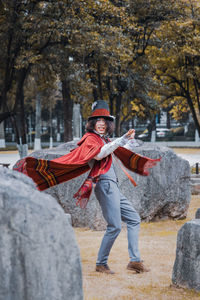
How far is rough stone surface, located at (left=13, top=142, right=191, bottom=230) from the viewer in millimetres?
8125

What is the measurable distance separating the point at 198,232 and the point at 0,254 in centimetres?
248

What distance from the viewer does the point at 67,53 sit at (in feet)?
57.3

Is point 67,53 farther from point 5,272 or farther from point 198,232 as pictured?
point 5,272

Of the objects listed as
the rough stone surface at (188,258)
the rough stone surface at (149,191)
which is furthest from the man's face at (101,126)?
the rough stone surface at (149,191)

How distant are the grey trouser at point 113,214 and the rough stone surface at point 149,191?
95.8 inches

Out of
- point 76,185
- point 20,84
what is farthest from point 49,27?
point 76,185

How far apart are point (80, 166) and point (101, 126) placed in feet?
2.05

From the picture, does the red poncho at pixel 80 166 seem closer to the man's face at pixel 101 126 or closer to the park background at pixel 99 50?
the man's face at pixel 101 126

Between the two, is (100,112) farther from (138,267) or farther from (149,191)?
(149,191)

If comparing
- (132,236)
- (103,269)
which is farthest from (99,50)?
(103,269)

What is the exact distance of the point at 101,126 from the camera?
5.56m

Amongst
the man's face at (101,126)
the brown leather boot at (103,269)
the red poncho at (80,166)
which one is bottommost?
the brown leather boot at (103,269)

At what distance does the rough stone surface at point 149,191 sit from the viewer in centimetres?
812

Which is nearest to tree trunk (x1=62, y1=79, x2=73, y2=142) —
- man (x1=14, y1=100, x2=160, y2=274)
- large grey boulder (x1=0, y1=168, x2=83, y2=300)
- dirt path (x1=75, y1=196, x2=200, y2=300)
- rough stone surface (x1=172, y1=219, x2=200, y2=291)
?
dirt path (x1=75, y1=196, x2=200, y2=300)
